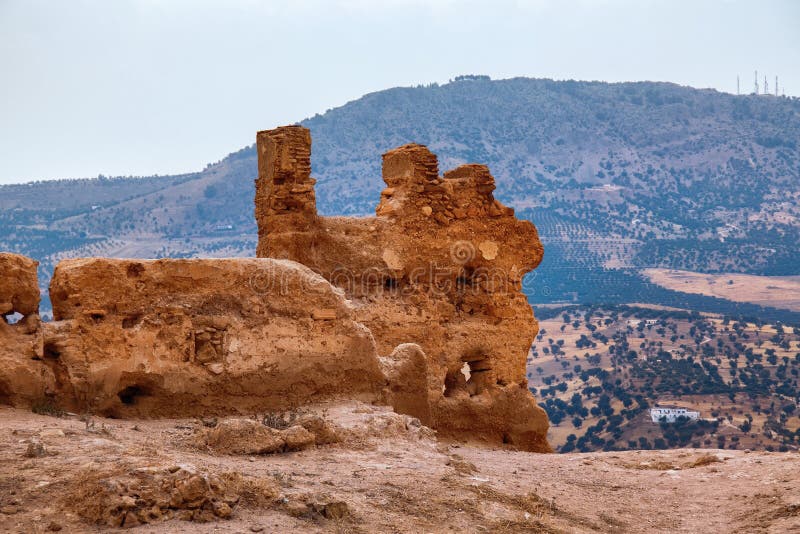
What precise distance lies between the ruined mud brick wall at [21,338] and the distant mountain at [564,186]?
4522 centimetres

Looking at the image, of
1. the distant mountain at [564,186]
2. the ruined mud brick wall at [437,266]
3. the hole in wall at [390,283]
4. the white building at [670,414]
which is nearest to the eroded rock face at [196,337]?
the ruined mud brick wall at [437,266]

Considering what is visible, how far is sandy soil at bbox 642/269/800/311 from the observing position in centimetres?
5569

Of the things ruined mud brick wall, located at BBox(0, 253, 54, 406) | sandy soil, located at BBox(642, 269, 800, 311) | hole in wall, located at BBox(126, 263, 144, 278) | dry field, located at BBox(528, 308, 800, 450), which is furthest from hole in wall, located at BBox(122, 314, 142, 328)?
sandy soil, located at BBox(642, 269, 800, 311)

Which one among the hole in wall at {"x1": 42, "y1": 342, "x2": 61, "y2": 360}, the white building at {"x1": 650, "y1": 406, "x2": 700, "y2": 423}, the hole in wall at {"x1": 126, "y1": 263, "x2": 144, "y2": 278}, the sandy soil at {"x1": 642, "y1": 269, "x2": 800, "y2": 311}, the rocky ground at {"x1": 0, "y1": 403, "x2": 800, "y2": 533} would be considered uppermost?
the hole in wall at {"x1": 126, "y1": 263, "x2": 144, "y2": 278}

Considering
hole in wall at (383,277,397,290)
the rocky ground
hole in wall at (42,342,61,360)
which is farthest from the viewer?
hole in wall at (383,277,397,290)

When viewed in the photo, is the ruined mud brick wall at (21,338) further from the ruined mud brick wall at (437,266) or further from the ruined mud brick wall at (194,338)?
the ruined mud brick wall at (437,266)

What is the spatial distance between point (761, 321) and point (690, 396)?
1428 centimetres

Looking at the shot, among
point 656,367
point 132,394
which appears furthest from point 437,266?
point 656,367

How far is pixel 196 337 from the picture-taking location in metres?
9.31

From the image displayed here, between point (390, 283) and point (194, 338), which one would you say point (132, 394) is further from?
point (390, 283)

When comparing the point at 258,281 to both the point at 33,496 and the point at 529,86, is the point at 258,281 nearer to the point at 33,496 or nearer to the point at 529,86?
the point at 33,496

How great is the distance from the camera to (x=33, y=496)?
19.7 ft

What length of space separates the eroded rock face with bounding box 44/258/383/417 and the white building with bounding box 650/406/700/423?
2389 centimetres

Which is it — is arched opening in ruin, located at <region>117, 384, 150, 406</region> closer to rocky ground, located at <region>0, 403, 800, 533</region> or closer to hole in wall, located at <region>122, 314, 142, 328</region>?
rocky ground, located at <region>0, 403, 800, 533</region>
